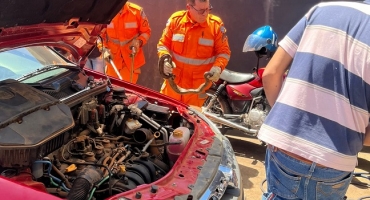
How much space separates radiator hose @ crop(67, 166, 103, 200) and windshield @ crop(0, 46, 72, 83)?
35.3 inches

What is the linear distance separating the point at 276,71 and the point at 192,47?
2825mm

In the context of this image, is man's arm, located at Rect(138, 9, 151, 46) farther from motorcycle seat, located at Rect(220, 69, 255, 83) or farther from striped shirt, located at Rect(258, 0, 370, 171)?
striped shirt, located at Rect(258, 0, 370, 171)

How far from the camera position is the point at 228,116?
16.9ft

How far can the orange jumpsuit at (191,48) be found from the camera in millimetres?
4691

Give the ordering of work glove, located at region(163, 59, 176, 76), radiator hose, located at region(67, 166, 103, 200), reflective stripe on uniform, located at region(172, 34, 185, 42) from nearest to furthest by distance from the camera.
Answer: radiator hose, located at region(67, 166, 103, 200)
work glove, located at region(163, 59, 176, 76)
reflective stripe on uniform, located at region(172, 34, 185, 42)

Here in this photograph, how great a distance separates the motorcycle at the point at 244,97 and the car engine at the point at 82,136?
189cm

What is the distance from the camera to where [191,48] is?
185 inches

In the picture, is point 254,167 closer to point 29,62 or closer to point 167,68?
point 167,68

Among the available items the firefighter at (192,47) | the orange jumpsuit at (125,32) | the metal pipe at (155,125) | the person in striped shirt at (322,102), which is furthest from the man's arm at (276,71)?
the orange jumpsuit at (125,32)

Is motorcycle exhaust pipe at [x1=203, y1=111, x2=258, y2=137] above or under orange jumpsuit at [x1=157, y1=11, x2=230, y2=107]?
under

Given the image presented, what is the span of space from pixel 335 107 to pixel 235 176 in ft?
3.25

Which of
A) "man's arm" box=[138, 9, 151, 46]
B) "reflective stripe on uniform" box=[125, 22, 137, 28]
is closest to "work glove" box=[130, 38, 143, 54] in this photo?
"man's arm" box=[138, 9, 151, 46]

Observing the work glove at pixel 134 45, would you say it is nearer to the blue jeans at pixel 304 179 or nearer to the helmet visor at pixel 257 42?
the helmet visor at pixel 257 42

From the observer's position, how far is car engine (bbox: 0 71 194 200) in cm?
204
